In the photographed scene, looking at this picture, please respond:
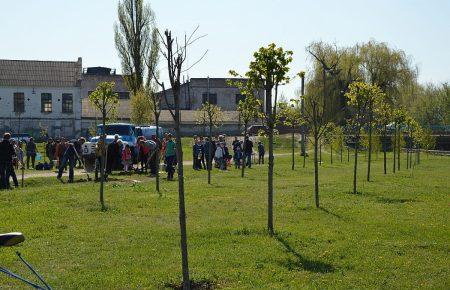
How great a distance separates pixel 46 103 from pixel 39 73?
10.6 feet

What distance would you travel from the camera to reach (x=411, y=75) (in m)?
60.1

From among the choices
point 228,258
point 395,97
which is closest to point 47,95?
point 395,97

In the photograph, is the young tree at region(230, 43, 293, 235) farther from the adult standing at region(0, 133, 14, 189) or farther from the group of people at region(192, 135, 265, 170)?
the group of people at region(192, 135, 265, 170)

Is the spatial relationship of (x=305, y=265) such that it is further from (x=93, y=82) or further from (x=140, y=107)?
(x=93, y=82)

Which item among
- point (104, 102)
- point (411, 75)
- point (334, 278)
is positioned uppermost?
point (411, 75)

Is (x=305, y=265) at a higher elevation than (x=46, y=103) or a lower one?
lower

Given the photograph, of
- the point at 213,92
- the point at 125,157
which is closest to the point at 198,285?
the point at 125,157

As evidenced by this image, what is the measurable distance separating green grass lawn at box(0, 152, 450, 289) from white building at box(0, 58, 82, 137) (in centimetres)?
4669

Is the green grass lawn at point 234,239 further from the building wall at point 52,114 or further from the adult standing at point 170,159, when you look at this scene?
the building wall at point 52,114

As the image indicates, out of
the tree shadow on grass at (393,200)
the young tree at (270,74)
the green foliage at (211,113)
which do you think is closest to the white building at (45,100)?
the green foliage at (211,113)

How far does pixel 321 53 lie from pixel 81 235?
4491 centimetres

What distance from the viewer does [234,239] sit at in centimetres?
1202

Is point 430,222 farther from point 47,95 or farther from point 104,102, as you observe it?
point 47,95

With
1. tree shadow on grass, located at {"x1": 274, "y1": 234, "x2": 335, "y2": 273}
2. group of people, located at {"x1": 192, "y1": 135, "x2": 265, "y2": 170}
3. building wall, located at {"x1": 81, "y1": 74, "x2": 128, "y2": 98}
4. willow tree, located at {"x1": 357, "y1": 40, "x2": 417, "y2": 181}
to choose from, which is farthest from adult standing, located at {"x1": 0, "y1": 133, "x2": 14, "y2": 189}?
building wall, located at {"x1": 81, "y1": 74, "x2": 128, "y2": 98}
